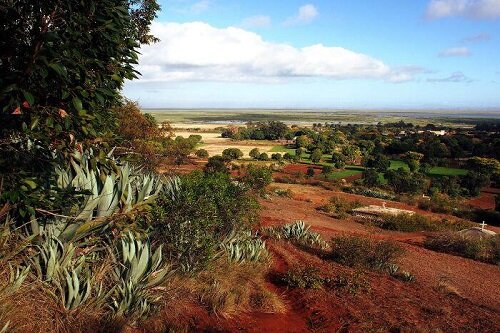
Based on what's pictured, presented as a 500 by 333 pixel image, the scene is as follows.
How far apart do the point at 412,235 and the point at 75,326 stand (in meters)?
15.3

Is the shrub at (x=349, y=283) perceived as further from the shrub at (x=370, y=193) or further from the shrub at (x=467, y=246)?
the shrub at (x=370, y=193)

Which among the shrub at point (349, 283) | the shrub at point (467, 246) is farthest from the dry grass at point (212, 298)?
the shrub at point (467, 246)

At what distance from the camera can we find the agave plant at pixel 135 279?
13.7 ft

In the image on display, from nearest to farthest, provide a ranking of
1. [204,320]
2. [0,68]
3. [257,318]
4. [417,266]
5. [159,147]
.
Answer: [0,68] < [204,320] < [257,318] < [417,266] < [159,147]

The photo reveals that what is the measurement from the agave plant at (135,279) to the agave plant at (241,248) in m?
1.71

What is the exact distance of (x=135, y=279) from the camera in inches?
176

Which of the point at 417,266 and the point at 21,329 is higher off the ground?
the point at 21,329

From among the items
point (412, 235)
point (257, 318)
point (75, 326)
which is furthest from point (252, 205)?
point (412, 235)

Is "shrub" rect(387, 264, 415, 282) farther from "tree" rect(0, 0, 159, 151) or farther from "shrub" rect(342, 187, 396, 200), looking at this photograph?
"shrub" rect(342, 187, 396, 200)

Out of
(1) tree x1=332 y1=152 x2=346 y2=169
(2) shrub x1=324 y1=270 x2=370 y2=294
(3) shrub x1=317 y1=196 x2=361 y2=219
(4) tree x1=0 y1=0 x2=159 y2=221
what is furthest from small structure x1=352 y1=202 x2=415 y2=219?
(1) tree x1=332 y1=152 x2=346 y2=169

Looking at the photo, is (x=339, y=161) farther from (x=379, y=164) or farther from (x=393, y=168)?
(x=393, y=168)

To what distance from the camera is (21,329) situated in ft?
10.6

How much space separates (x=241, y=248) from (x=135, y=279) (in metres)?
2.58

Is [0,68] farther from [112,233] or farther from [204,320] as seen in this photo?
[204,320]
